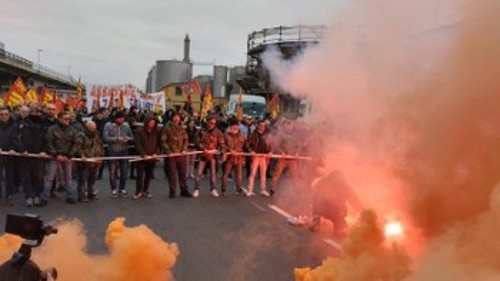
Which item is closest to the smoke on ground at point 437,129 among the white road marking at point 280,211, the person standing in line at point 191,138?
the white road marking at point 280,211

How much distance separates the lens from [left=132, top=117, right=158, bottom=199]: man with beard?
12242mm

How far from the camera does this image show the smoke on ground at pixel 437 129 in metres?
4.25

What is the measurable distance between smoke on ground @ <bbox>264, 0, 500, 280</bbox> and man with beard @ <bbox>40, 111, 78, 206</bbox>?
6.59 m

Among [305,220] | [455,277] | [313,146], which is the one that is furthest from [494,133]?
[313,146]

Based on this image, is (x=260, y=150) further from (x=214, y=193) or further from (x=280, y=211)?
(x=280, y=211)

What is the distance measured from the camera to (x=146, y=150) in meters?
12.3

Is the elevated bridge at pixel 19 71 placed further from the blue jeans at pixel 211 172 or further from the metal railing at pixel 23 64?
the blue jeans at pixel 211 172

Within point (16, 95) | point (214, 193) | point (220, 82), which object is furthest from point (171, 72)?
point (214, 193)

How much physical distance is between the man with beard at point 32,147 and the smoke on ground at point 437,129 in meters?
6.78

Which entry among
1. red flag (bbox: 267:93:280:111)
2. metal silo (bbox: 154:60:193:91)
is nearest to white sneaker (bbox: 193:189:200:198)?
red flag (bbox: 267:93:280:111)

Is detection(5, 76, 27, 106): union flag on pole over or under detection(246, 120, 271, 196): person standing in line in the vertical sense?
over

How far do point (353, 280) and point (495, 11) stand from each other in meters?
2.35

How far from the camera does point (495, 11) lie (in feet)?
15.1

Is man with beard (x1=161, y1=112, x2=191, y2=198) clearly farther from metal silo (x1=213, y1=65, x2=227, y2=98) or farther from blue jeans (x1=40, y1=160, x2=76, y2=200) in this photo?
metal silo (x1=213, y1=65, x2=227, y2=98)
